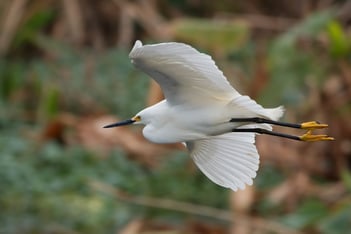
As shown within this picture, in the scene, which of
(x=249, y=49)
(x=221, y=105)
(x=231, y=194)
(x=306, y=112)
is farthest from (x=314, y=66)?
(x=221, y=105)

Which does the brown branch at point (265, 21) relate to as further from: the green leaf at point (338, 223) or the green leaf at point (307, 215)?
the green leaf at point (338, 223)

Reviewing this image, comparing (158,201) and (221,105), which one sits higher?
(158,201)

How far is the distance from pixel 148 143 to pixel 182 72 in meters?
4.24

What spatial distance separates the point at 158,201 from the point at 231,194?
38cm

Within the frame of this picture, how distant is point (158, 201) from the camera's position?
775 centimetres

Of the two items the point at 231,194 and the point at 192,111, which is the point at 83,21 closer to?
the point at 231,194

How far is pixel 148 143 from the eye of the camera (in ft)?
28.4

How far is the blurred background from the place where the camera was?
7.72m

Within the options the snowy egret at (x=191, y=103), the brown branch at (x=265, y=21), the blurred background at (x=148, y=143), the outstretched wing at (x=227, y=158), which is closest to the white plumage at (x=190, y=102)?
the snowy egret at (x=191, y=103)

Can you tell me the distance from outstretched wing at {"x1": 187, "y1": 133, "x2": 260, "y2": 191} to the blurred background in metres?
2.31

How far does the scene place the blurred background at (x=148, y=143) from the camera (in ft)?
25.3

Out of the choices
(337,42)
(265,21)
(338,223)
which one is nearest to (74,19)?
(265,21)

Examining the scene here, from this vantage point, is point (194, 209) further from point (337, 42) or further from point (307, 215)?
point (337, 42)

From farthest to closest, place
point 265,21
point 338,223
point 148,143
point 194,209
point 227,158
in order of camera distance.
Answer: point 265,21
point 148,143
point 194,209
point 338,223
point 227,158
